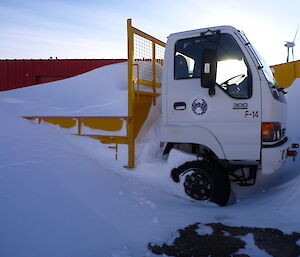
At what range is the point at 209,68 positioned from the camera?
366 cm

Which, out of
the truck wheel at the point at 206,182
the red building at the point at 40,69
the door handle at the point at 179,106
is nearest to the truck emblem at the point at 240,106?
the door handle at the point at 179,106

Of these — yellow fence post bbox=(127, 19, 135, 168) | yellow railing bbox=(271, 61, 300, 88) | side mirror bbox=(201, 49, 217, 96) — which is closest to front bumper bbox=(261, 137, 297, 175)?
side mirror bbox=(201, 49, 217, 96)

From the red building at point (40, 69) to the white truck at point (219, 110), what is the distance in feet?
44.9

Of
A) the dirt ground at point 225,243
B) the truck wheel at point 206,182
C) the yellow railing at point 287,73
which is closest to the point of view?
the dirt ground at point 225,243

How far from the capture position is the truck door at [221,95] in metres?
3.80

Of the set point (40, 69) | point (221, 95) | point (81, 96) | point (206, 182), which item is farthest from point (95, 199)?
point (40, 69)

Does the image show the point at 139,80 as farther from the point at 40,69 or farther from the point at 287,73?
the point at 40,69

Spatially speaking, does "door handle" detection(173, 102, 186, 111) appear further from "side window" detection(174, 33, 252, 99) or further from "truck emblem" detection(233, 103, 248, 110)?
"truck emblem" detection(233, 103, 248, 110)

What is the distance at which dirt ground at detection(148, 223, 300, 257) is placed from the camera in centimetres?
281

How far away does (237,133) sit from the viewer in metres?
3.88

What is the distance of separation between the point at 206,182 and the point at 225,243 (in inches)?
45.4

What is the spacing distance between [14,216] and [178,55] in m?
3.00

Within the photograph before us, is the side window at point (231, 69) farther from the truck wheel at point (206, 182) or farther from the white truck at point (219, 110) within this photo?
the truck wheel at point (206, 182)

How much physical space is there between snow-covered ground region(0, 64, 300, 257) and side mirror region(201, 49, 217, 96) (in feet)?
3.78
